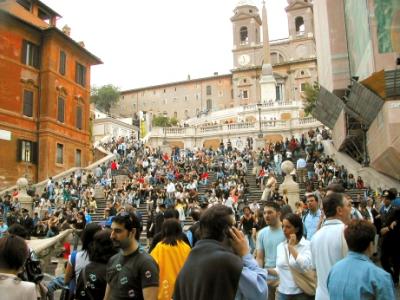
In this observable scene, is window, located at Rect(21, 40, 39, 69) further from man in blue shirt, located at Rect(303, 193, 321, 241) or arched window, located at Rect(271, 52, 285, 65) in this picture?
arched window, located at Rect(271, 52, 285, 65)

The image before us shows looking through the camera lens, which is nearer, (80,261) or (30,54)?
(80,261)

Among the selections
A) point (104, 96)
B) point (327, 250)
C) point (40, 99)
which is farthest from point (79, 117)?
point (104, 96)

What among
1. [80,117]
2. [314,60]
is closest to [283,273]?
[80,117]

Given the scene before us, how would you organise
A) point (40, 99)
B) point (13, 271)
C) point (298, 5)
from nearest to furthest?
point (13, 271), point (40, 99), point (298, 5)

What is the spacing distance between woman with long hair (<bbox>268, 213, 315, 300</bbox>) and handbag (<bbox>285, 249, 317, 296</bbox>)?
0.09 feet

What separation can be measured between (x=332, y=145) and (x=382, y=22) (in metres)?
12.6

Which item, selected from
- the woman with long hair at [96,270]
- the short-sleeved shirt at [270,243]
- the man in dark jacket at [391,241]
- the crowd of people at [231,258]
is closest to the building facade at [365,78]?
the crowd of people at [231,258]

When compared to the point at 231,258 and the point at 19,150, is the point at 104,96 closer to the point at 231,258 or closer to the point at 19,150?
the point at 19,150

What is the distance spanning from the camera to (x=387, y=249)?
8.38 meters

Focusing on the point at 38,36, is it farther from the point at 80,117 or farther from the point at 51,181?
the point at 51,181

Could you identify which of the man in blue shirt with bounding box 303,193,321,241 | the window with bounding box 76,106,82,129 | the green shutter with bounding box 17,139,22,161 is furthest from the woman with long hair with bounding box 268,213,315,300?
the window with bounding box 76,106,82,129

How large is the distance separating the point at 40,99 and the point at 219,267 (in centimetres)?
3332

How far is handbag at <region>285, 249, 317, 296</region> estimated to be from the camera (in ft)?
16.9

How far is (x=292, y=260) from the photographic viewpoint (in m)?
5.22
